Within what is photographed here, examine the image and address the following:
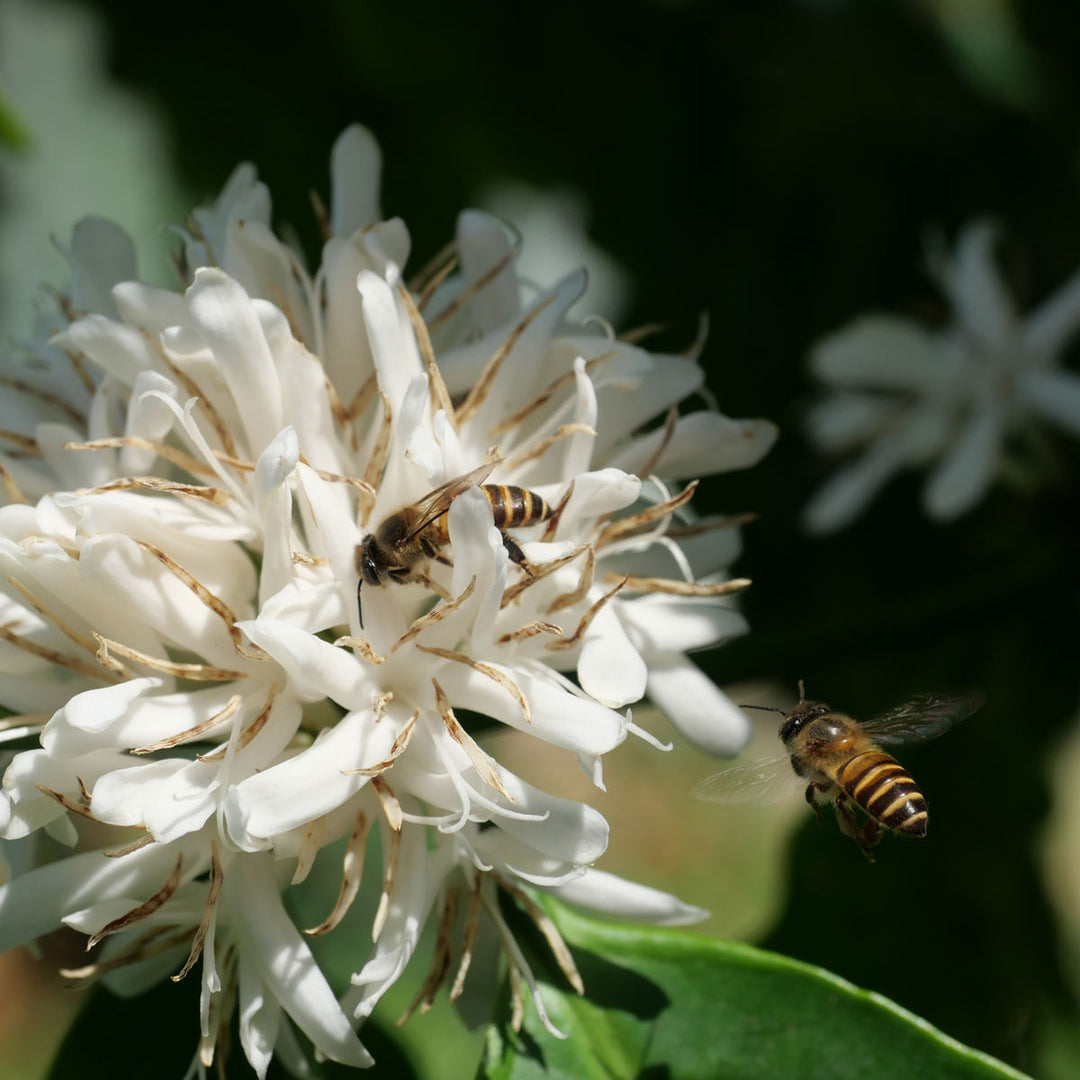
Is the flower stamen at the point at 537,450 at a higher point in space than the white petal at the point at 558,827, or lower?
higher

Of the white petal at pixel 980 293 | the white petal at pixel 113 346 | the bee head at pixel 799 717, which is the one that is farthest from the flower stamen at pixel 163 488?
the white petal at pixel 980 293

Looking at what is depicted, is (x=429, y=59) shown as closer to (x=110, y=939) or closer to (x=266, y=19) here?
(x=266, y=19)

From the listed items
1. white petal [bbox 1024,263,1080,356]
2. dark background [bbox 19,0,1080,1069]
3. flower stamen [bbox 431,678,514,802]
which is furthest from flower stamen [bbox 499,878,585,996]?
white petal [bbox 1024,263,1080,356]

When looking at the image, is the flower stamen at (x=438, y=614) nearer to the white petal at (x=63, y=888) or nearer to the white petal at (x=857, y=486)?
the white petal at (x=63, y=888)

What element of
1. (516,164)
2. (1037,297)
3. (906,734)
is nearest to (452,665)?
(906,734)

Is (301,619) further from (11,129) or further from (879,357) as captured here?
(879,357)

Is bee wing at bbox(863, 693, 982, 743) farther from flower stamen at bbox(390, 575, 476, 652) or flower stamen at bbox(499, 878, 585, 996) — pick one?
flower stamen at bbox(390, 575, 476, 652)

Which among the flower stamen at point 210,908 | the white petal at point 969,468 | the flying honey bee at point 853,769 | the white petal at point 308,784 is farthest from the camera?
the white petal at point 969,468
